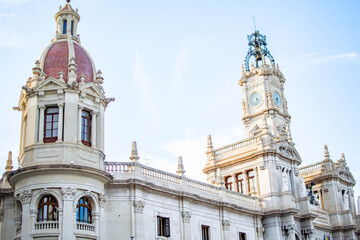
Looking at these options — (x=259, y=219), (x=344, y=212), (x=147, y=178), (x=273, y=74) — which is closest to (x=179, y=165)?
(x=147, y=178)

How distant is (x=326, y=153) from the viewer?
61156 millimetres

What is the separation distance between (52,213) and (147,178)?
777 centimetres

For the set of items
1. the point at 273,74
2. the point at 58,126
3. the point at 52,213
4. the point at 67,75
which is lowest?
the point at 52,213

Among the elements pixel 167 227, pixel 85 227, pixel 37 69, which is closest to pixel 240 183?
pixel 167 227

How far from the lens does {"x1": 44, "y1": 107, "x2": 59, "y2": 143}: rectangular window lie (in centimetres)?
3378

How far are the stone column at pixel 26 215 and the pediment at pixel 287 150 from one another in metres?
25.6

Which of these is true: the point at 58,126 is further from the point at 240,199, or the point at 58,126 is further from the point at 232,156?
the point at 232,156

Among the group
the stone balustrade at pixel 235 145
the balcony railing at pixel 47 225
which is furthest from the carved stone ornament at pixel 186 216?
the stone balustrade at pixel 235 145

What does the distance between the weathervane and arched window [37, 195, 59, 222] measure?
1359 inches

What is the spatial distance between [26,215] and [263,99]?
32.7 metres

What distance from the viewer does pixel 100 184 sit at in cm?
3400

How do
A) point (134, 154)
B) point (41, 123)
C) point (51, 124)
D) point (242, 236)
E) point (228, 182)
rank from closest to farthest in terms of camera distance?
point (41, 123) < point (51, 124) < point (134, 154) < point (242, 236) < point (228, 182)

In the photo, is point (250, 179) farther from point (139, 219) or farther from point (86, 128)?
point (86, 128)

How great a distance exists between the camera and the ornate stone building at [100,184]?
31922 mm
